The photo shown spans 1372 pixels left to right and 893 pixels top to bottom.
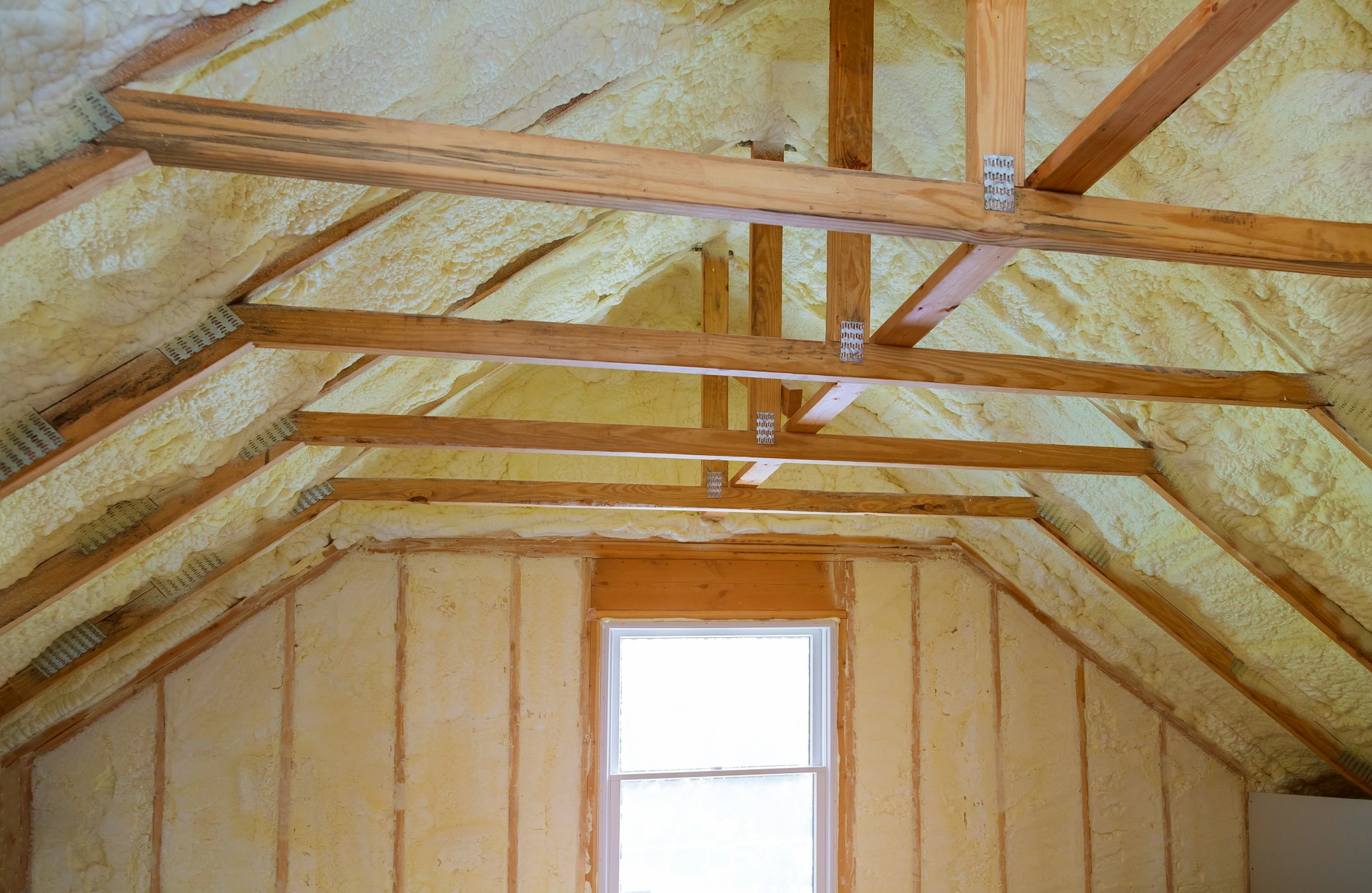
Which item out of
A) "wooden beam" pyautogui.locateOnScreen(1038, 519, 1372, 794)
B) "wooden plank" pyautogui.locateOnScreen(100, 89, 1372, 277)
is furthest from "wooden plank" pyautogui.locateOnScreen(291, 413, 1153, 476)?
"wooden plank" pyautogui.locateOnScreen(100, 89, 1372, 277)

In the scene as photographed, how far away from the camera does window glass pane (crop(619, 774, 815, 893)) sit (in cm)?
532

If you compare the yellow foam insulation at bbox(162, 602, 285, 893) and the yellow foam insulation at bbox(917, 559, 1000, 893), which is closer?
the yellow foam insulation at bbox(162, 602, 285, 893)

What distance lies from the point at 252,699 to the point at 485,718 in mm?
1111

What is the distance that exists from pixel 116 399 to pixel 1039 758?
5.18 meters

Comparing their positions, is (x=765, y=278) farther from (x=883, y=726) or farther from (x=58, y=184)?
(x=883, y=726)

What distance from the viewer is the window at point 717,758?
5332 mm

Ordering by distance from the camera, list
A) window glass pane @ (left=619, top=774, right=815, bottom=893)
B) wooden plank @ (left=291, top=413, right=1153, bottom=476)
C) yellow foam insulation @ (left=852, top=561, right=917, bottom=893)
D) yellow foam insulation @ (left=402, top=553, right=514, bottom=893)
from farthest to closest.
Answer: yellow foam insulation @ (left=852, top=561, right=917, bottom=893) < window glass pane @ (left=619, top=774, right=815, bottom=893) < yellow foam insulation @ (left=402, top=553, right=514, bottom=893) < wooden plank @ (left=291, top=413, right=1153, bottom=476)

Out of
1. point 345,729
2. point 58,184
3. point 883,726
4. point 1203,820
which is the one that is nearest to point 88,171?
point 58,184

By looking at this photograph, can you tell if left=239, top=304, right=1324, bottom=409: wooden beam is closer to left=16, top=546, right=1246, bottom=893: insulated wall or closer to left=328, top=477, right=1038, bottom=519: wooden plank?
left=328, top=477, right=1038, bottom=519: wooden plank

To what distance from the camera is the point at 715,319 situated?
459cm

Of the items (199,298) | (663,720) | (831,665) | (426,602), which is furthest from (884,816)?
(199,298)

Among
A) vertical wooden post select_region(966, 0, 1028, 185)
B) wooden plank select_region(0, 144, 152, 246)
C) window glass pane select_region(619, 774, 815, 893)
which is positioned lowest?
window glass pane select_region(619, 774, 815, 893)

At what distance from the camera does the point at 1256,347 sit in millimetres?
3250

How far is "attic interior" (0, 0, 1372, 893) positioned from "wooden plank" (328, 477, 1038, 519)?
21mm
